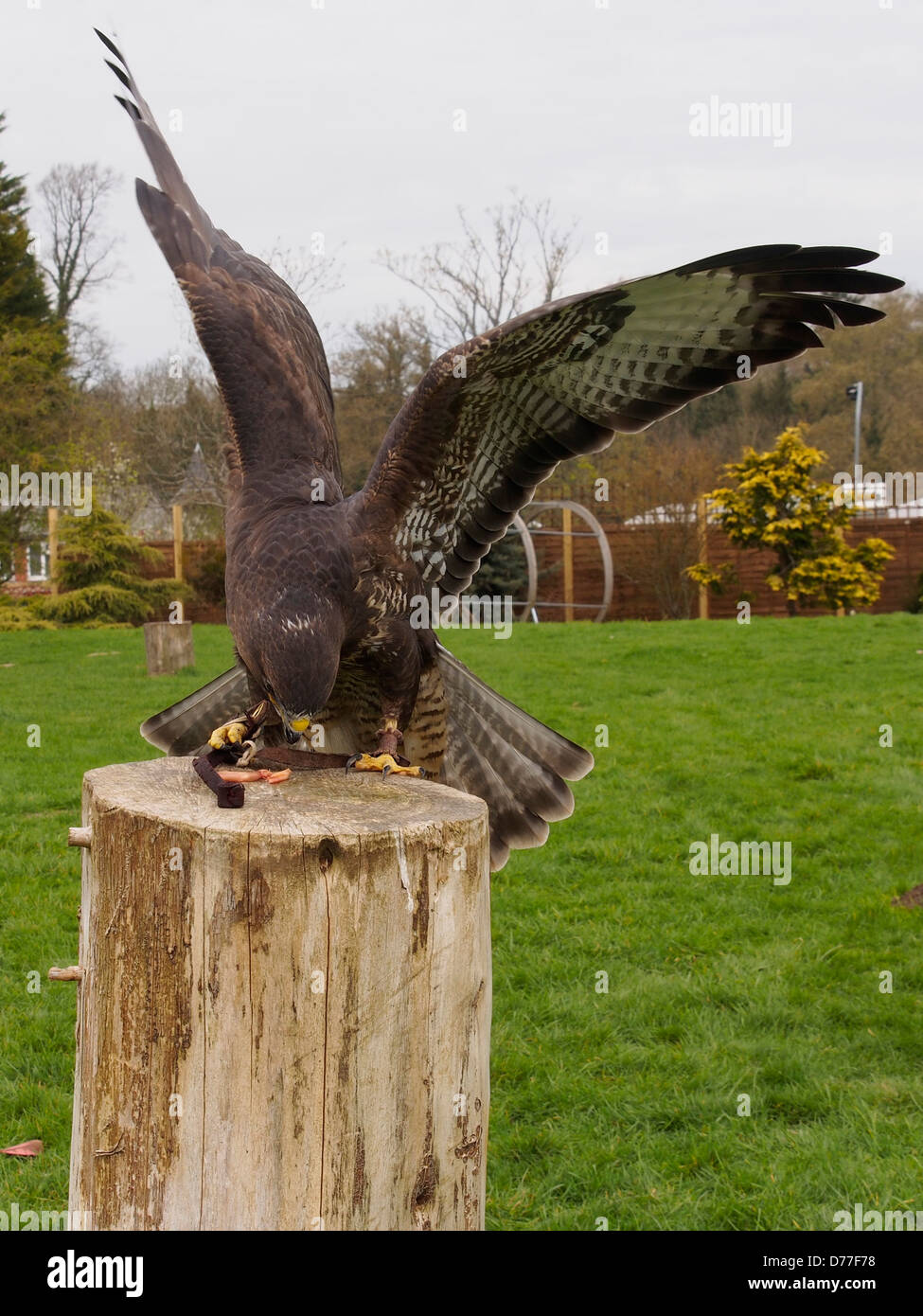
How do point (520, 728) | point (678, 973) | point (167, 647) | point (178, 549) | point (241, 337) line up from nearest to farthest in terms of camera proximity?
point (241, 337)
point (520, 728)
point (678, 973)
point (167, 647)
point (178, 549)

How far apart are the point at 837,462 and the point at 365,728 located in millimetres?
28827

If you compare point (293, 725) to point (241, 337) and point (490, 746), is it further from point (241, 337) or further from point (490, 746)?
point (241, 337)

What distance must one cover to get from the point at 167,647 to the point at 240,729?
28.6 feet

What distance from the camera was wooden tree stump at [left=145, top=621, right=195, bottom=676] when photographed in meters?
11.0

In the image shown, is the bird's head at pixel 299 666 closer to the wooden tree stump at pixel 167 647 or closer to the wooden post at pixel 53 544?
the wooden tree stump at pixel 167 647

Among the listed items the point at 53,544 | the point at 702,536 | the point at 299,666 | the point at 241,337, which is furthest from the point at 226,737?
the point at 702,536

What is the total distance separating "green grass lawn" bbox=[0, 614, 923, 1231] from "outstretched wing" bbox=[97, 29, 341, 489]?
2.12 m

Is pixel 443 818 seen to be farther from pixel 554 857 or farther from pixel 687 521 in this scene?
pixel 687 521

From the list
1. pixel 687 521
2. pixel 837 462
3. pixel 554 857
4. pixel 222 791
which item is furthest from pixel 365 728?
pixel 837 462

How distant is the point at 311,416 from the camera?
3.29 m

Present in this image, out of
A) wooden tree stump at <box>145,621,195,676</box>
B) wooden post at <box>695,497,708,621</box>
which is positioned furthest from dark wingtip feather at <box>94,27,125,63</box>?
wooden post at <box>695,497,708,621</box>

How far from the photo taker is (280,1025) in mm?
1870

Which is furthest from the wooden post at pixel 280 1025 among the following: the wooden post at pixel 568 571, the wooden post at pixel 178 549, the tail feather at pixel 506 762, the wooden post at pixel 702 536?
the wooden post at pixel 178 549

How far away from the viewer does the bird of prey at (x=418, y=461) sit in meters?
2.67
